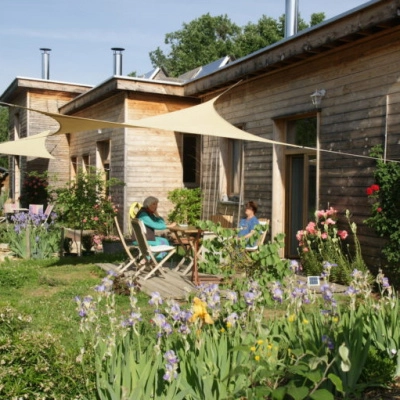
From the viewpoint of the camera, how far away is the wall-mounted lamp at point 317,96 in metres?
8.83

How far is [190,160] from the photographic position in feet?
46.0

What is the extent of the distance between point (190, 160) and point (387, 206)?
7193 millimetres

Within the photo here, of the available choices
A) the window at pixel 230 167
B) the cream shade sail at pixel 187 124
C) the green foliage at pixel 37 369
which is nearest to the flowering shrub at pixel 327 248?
the cream shade sail at pixel 187 124

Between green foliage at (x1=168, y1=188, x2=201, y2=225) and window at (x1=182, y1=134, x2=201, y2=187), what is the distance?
2.47 ft

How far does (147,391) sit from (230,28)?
156 ft

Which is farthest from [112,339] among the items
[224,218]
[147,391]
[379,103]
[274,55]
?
[224,218]

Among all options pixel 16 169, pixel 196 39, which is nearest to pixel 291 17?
pixel 16 169

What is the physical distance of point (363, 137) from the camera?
26.5 ft

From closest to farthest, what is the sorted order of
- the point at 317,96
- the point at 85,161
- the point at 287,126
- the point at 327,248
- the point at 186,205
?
the point at 327,248, the point at 317,96, the point at 287,126, the point at 186,205, the point at 85,161

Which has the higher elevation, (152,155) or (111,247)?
(152,155)

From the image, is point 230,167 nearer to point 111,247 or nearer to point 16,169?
point 111,247

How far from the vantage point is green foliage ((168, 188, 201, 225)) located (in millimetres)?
13020

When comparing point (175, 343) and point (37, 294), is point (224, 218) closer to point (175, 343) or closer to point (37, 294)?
point (37, 294)

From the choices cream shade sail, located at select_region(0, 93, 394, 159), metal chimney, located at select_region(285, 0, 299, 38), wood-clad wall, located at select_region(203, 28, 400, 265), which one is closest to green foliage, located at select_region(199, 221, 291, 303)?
cream shade sail, located at select_region(0, 93, 394, 159)
